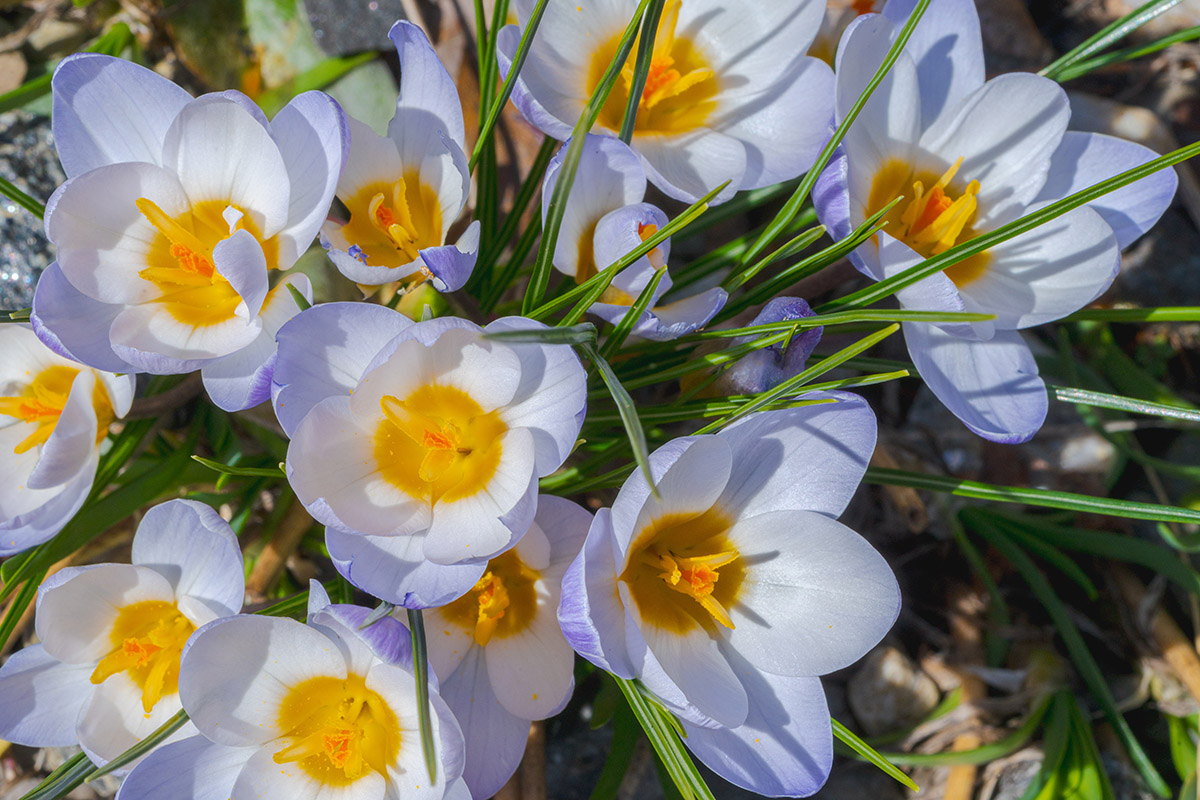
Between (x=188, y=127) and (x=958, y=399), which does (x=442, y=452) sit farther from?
(x=958, y=399)

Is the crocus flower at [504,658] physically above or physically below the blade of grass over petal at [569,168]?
below

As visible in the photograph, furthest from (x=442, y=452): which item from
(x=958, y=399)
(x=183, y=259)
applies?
(x=958, y=399)

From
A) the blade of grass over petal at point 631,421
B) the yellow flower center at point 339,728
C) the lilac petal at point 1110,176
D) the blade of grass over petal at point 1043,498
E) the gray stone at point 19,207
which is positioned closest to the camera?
the blade of grass over petal at point 631,421

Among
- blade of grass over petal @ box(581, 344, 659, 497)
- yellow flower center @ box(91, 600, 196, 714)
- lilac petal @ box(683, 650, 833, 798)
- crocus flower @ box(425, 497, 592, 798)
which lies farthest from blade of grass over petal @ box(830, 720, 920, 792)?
yellow flower center @ box(91, 600, 196, 714)

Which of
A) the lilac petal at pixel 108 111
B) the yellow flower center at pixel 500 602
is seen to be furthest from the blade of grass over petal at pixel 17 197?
the yellow flower center at pixel 500 602

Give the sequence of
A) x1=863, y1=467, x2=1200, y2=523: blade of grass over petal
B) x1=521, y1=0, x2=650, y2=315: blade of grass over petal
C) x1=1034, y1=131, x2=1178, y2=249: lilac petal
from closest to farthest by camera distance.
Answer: x1=521, y1=0, x2=650, y2=315: blade of grass over petal → x1=863, y1=467, x2=1200, y2=523: blade of grass over petal → x1=1034, y1=131, x2=1178, y2=249: lilac petal

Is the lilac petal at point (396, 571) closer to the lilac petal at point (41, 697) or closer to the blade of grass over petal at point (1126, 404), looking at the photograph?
the lilac petal at point (41, 697)

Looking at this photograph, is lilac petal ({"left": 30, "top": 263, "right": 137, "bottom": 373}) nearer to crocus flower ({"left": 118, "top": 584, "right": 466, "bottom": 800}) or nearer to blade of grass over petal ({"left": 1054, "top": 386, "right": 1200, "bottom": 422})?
crocus flower ({"left": 118, "top": 584, "right": 466, "bottom": 800})
